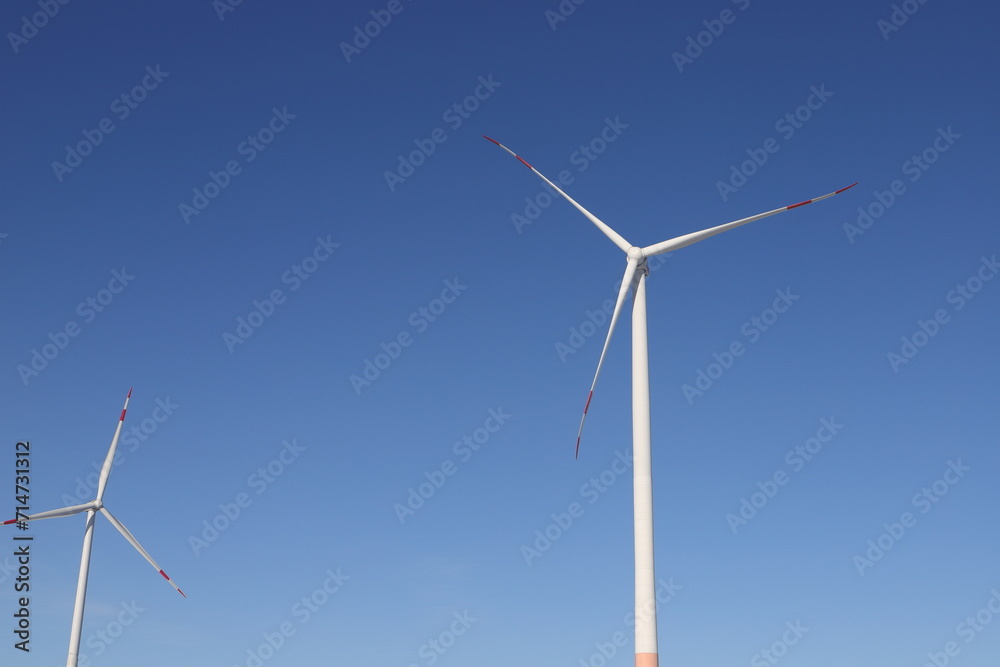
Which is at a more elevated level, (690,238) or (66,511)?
(66,511)

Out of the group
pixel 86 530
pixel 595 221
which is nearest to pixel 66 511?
pixel 86 530

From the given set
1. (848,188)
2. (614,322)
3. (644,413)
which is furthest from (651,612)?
(848,188)

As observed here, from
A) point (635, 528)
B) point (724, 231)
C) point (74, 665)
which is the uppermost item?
point (74, 665)

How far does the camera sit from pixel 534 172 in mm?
47469

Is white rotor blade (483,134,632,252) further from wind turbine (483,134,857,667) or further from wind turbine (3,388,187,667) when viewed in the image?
wind turbine (3,388,187,667)

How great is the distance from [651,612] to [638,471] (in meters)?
5.43

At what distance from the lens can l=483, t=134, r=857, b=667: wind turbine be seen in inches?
1442

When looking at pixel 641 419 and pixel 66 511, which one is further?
pixel 66 511

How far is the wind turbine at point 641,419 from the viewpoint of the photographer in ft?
120

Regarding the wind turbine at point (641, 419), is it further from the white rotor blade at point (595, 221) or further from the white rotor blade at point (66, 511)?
the white rotor blade at point (66, 511)

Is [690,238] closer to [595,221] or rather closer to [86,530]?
[595,221]

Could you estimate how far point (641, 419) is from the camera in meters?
39.8

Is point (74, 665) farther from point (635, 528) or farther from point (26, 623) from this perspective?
point (635, 528)

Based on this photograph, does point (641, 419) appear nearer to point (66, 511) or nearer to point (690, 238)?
point (690, 238)
